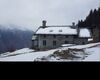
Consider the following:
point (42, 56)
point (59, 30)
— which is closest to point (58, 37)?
point (59, 30)

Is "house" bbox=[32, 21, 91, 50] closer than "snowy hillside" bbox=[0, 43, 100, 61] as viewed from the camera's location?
No

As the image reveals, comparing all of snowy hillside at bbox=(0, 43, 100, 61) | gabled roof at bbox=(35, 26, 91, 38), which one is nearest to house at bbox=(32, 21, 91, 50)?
gabled roof at bbox=(35, 26, 91, 38)

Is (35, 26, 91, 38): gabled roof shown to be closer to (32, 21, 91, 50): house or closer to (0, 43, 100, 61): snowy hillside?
(32, 21, 91, 50): house

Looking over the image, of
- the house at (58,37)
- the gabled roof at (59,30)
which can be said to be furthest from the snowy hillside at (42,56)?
the house at (58,37)

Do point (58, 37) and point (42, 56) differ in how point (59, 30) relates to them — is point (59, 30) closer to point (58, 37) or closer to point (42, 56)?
point (58, 37)

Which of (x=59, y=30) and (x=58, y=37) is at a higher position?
(x=59, y=30)

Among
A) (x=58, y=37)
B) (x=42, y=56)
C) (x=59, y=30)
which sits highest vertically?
(x=59, y=30)

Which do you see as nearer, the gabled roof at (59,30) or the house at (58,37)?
the gabled roof at (59,30)

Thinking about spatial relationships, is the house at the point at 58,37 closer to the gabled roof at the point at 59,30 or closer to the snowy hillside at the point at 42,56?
the gabled roof at the point at 59,30

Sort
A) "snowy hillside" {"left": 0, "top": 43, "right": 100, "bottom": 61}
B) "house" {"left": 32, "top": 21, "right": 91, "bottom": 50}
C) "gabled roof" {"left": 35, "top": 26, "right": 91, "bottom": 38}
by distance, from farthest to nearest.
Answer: "house" {"left": 32, "top": 21, "right": 91, "bottom": 50} < "gabled roof" {"left": 35, "top": 26, "right": 91, "bottom": 38} < "snowy hillside" {"left": 0, "top": 43, "right": 100, "bottom": 61}
